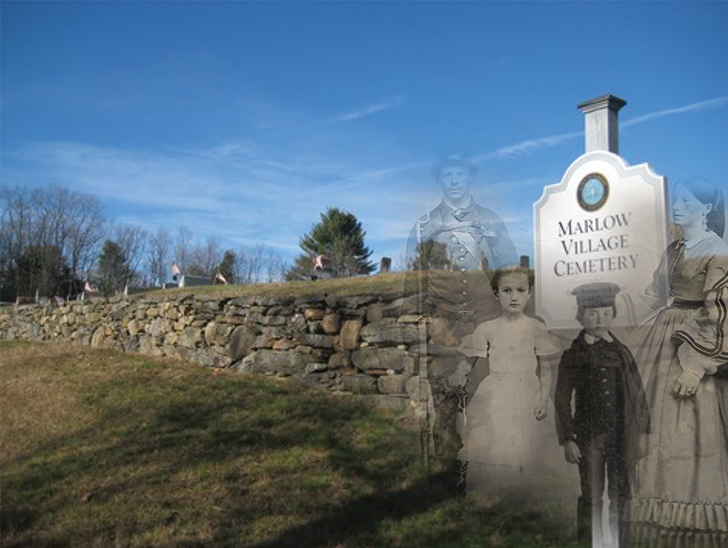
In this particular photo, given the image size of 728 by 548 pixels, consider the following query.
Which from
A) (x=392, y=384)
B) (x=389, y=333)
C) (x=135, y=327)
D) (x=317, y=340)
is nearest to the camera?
(x=392, y=384)

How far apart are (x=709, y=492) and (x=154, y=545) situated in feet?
12.6

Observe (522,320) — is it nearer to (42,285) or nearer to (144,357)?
(144,357)

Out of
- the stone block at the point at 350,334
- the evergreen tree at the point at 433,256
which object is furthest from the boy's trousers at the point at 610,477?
the stone block at the point at 350,334

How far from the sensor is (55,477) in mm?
6711

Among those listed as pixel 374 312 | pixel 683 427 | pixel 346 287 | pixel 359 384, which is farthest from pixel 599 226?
pixel 346 287

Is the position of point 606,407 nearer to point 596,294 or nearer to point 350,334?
point 596,294

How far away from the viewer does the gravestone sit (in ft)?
11.8

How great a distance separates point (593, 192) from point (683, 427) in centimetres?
141

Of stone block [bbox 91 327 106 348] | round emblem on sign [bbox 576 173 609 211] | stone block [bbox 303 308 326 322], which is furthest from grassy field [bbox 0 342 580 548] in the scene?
stone block [bbox 91 327 106 348]

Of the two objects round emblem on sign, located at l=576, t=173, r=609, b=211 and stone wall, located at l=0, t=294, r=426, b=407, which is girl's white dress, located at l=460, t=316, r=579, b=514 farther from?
stone wall, located at l=0, t=294, r=426, b=407

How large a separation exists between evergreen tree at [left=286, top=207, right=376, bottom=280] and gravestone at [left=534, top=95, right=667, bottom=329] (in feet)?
35.5

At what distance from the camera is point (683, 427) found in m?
3.80

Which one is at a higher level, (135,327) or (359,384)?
(135,327)

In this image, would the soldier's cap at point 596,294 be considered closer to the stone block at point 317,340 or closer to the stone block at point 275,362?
the stone block at point 317,340
